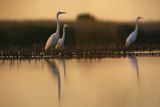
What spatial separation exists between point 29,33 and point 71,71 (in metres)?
6.15

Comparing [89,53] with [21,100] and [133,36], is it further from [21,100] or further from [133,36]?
[21,100]

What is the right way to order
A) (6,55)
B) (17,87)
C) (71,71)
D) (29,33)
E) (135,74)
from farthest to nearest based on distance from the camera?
(29,33), (6,55), (71,71), (135,74), (17,87)

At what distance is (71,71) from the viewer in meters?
7.71

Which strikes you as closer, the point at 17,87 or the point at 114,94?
the point at 114,94

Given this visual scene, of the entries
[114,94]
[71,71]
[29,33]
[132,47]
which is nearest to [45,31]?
[29,33]

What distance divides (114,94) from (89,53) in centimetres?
622

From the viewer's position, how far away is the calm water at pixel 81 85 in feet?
16.2

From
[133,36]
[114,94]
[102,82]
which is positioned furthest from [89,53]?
[114,94]

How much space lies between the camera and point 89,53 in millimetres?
11523

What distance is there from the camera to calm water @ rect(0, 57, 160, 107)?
194 inches

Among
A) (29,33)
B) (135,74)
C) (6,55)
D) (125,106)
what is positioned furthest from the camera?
(29,33)

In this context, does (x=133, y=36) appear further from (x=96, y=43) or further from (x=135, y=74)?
(x=135, y=74)

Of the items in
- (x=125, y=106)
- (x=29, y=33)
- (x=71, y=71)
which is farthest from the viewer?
(x=29, y=33)

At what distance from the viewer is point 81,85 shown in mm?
6098
